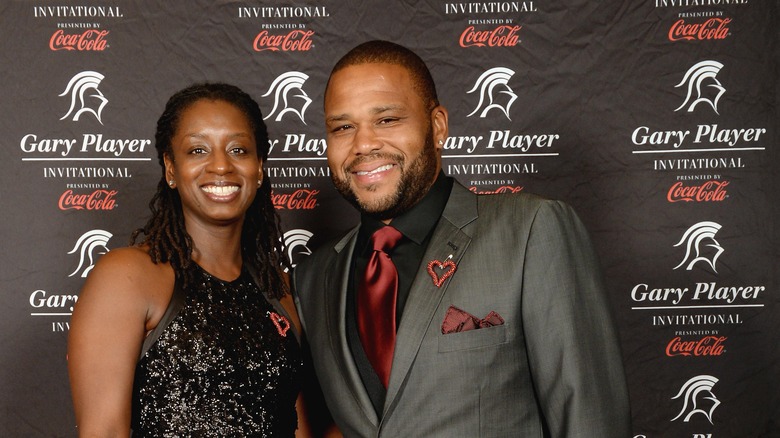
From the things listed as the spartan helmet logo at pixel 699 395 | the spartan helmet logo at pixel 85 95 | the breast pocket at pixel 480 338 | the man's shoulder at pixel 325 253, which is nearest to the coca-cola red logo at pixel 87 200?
the spartan helmet logo at pixel 85 95

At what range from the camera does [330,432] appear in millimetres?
2088

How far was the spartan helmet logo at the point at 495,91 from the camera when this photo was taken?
279 centimetres

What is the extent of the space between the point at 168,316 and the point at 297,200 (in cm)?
107

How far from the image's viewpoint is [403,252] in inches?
67.8

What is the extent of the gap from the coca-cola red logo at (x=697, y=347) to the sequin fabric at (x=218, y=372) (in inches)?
59.1

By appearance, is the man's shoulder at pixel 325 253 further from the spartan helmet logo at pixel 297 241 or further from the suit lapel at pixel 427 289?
the spartan helmet logo at pixel 297 241

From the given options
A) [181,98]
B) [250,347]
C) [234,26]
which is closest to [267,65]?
[234,26]

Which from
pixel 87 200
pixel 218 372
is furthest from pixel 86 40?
pixel 218 372

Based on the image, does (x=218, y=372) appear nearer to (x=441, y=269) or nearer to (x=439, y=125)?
(x=441, y=269)

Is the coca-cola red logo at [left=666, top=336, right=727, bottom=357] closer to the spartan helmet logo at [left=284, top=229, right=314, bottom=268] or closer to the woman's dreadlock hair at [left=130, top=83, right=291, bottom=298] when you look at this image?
the spartan helmet logo at [left=284, top=229, right=314, bottom=268]

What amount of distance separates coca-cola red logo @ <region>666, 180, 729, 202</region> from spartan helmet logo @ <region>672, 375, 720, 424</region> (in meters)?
0.65

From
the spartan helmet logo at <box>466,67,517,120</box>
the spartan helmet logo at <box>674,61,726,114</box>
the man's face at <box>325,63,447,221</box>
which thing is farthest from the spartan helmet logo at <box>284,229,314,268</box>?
the spartan helmet logo at <box>674,61,726,114</box>

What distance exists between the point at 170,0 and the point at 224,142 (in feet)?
3.76

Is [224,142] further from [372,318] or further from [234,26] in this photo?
[234,26]
